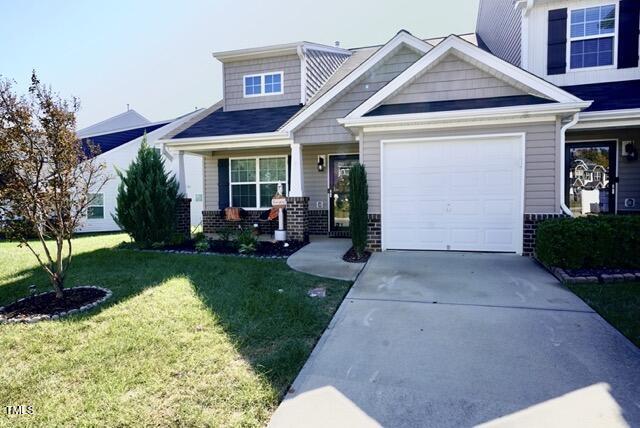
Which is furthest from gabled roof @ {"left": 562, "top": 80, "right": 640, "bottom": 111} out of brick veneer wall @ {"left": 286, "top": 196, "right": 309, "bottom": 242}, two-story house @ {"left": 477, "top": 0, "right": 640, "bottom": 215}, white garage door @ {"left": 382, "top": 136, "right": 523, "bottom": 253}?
brick veneer wall @ {"left": 286, "top": 196, "right": 309, "bottom": 242}

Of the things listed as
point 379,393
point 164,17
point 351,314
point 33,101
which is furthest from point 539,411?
point 164,17

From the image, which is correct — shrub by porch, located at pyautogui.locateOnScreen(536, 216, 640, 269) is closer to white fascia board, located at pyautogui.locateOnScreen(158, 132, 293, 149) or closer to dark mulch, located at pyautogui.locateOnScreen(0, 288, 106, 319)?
white fascia board, located at pyautogui.locateOnScreen(158, 132, 293, 149)

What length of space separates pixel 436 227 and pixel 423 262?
1202mm

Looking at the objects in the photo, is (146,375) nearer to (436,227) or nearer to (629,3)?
(436,227)

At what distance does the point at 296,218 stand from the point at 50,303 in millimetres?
5679

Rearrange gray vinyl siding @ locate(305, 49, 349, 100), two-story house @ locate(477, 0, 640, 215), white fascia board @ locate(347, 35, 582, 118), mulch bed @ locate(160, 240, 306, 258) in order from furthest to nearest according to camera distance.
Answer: gray vinyl siding @ locate(305, 49, 349, 100) < two-story house @ locate(477, 0, 640, 215) < mulch bed @ locate(160, 240, 306, 258) < white fascia board @ locate(347, 35, 582, 118)

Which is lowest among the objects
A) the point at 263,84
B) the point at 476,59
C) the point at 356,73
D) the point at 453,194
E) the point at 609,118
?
the point at 453,194

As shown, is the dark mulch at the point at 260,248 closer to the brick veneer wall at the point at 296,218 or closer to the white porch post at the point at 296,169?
the brick veneer wall at the point at 296,218

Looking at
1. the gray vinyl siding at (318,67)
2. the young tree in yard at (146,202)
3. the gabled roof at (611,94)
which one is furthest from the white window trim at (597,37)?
the young tree in yard at (146,202)

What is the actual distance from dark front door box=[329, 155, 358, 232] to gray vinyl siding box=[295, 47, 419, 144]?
1.71 metres

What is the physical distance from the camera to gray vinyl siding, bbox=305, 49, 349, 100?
40.0 ft

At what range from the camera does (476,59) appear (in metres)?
7.61

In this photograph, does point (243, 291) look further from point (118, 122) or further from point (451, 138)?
point (118, 122)

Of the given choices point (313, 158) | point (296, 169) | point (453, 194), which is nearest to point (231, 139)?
point (296, 169)
